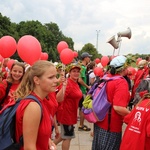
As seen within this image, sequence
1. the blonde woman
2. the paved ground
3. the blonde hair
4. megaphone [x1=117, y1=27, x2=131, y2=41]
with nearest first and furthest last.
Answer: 1. the blonde woman
2. the blonde hair
3. the paved ground
4. megaphone [x1=117, y1=27, x2=131, y2=41]

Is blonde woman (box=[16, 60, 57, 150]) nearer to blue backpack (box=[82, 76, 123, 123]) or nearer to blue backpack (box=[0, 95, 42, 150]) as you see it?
blue backpack (box=[0, 95, 42, 150])

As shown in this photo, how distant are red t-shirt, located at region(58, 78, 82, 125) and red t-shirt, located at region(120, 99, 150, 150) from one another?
1884 millimetres

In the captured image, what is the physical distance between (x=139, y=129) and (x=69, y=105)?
211 centimetres

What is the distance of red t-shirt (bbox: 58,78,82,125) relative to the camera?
14.1 feet

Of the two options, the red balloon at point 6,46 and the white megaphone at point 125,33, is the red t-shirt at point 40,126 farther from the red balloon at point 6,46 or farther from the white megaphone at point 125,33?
the white megaphone at point 125,33

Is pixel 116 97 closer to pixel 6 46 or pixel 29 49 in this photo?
pixel 29 49

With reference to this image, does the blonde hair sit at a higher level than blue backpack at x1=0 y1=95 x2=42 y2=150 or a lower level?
higher

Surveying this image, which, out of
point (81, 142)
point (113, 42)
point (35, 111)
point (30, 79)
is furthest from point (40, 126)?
point (113, 42)

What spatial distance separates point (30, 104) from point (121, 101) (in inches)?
55.7

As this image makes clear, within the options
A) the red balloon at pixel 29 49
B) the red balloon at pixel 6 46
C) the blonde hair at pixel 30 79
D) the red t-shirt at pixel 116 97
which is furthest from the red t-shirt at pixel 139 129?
the red balloon at pixel 6 46

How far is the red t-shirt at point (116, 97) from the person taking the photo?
10.0 ft

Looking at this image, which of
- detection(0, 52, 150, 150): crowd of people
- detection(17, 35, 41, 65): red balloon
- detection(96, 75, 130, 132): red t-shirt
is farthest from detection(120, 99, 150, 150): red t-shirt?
detection(17, 35, 41, 65): red balloon

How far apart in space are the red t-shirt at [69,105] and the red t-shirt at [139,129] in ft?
6.18

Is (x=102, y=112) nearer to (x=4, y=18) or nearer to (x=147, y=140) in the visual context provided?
(x=147, y=140)
